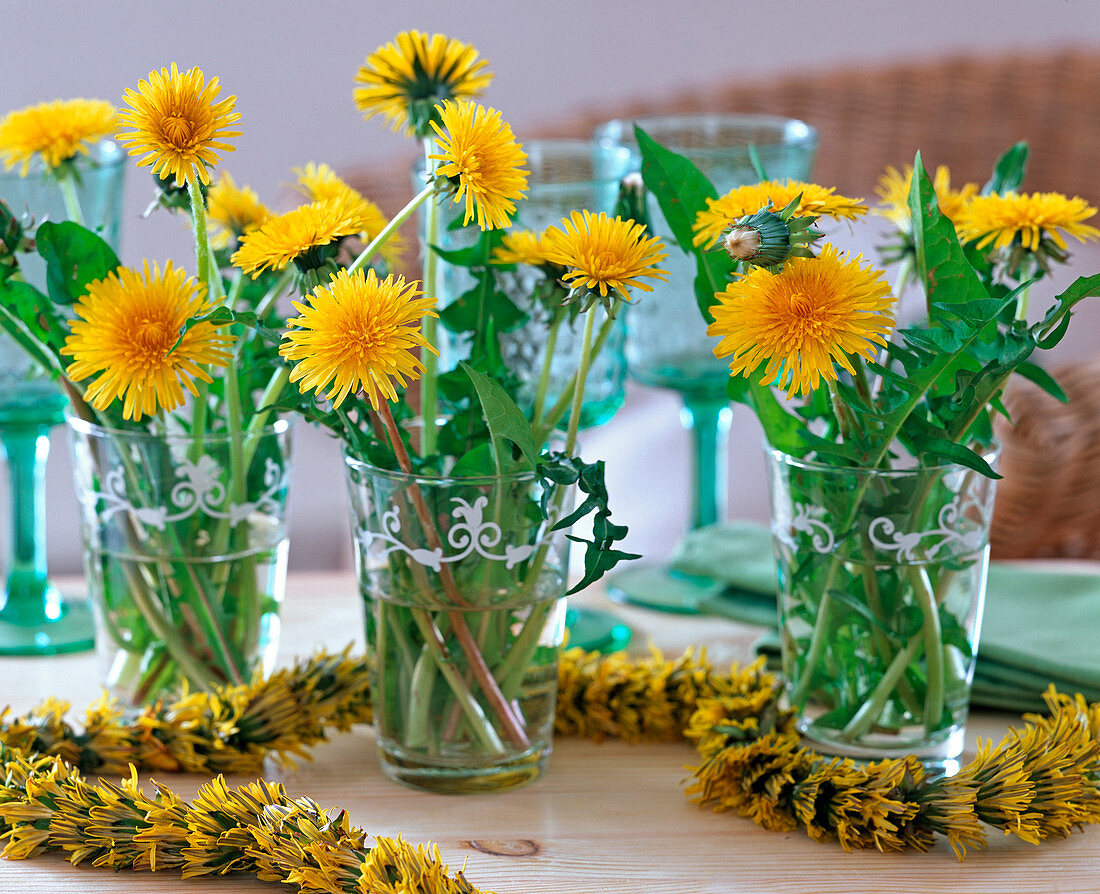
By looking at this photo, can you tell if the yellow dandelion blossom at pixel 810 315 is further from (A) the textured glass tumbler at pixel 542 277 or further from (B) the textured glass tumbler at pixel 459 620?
(A) the textured glass tumbler at pixel 542 277

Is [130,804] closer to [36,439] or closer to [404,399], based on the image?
[404,399]

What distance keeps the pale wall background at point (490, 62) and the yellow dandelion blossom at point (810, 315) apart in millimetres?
1108

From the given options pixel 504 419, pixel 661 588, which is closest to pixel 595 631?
pixel 661 588

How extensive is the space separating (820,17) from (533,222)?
5.68 ft

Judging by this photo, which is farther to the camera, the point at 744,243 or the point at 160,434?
the point at 160,434

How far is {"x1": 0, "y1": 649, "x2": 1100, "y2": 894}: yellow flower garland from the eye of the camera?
461 millimetres

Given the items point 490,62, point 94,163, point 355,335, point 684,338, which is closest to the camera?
point 355,335

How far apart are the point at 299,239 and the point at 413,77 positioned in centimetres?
11

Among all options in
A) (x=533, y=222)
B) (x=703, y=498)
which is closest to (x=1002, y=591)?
(x=703, y=498)

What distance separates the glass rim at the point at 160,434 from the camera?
55 cm

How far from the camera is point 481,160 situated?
1.45 ft

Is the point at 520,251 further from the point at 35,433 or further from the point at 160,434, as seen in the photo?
the point at 35,433

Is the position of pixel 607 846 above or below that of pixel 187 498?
below

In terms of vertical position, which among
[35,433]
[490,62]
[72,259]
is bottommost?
[35,433]
